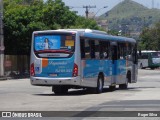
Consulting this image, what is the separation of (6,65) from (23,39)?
3.61 m

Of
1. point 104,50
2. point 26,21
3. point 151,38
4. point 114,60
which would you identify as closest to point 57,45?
point 104,50

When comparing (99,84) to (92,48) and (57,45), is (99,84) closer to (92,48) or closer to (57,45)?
(92,48)

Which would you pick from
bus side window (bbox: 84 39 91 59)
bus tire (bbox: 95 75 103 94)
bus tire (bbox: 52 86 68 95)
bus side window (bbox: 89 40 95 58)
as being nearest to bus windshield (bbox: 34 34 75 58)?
bus side window (bbox: 84 39 91 59)

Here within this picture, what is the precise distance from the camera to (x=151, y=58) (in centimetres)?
8606

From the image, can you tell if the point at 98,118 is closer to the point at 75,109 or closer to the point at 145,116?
the point at 145,116

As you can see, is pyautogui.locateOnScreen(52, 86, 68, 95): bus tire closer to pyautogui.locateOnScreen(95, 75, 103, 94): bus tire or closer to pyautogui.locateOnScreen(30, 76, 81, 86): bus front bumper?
pyautogui.locateOnScreen(95, 75, 103, 94): bus tire

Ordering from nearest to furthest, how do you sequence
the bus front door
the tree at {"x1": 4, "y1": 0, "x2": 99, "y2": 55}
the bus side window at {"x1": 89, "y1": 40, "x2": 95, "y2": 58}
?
the bus side window at {"x1": 89, "y1": 40, "x2": 95, "y2": 58} < the bus front door < the tree at {"x1": 4, "y1": 0, "x2": 99, "y2": 55}

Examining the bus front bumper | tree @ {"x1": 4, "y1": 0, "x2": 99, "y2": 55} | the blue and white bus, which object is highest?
tree @ {"x1": 4, "y1": 0, "x2": 99, "y2": 55}

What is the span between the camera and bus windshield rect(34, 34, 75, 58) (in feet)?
81.3

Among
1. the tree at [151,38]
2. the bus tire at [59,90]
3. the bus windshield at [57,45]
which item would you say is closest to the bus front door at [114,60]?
the bus tire at [59,90]

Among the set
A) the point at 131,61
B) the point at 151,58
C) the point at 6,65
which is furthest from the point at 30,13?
the point at 151,58

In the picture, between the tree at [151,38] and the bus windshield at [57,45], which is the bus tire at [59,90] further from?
the tree at [151,38]

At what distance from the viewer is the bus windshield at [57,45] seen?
2478cm

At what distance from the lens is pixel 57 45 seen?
24844 mm
